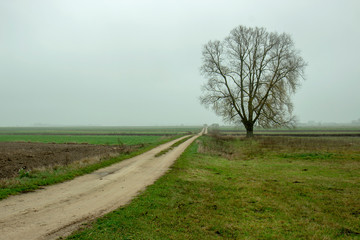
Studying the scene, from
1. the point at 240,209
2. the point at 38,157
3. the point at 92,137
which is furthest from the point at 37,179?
the point at 92,137

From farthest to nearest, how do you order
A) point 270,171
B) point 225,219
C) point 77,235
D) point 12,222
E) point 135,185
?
point 270,171 < point 135,185 < point 225,219 < point 12,222 < point 77,235

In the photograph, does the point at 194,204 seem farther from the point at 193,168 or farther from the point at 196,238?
the point at 193,168

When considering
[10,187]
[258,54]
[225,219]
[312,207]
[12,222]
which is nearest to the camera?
[12,222]

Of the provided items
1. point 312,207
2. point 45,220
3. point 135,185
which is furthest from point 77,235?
point 312,207

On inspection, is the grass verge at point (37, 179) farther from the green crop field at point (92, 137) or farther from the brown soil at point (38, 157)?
the green crop field at point (92, 137)

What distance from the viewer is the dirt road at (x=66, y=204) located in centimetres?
543

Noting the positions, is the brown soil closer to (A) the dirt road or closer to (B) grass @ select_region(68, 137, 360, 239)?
(A) the dirt road

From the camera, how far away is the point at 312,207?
7.75 metres

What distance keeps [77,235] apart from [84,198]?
2996 millimetres

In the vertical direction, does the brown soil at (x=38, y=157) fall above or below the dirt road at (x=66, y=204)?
below

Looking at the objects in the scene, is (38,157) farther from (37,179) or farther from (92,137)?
(92,137)

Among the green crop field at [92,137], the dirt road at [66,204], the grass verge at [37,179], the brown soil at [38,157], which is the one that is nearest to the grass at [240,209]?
the dirt road at [66,204]

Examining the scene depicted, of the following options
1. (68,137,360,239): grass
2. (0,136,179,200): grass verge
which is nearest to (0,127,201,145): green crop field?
(0,136,179,200): grass verge

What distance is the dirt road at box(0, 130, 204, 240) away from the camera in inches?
214
